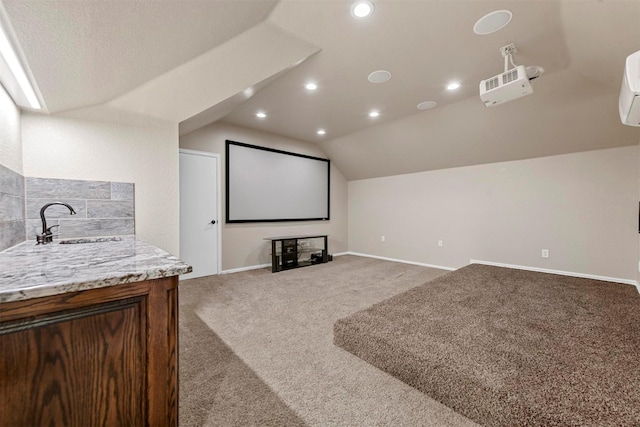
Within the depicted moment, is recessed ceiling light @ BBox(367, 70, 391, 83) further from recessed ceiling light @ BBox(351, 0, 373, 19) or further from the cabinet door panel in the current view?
the cabinet door panel

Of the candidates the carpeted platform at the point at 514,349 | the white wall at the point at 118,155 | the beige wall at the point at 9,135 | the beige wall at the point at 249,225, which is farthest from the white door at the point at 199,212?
the carpeted platform at the point at 514,349

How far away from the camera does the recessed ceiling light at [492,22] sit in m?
2.03

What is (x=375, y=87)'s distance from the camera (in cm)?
327

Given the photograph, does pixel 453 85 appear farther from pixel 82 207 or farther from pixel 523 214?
pixel 82 207

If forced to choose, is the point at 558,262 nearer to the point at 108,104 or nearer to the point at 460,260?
the point at 460,260

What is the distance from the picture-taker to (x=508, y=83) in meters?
2.37

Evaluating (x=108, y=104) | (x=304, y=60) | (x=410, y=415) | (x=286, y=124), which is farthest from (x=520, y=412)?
(x=286, y=124)

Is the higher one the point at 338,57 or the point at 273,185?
the point at 338,57

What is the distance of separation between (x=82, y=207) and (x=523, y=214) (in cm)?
579

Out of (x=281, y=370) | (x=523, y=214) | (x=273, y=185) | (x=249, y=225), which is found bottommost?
(x=281, y=370)

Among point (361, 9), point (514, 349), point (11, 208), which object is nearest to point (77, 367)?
point (11, 208)

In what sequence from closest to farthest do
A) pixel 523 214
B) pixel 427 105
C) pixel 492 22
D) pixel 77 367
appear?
pixel 77 367, pixel 492 22, pixel 427 105, pixel 523 214

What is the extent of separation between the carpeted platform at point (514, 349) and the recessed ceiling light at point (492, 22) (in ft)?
7.72

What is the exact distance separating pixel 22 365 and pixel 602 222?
5614 millimetres
